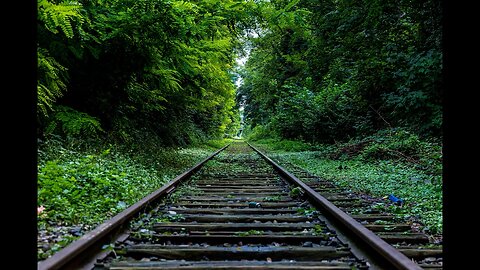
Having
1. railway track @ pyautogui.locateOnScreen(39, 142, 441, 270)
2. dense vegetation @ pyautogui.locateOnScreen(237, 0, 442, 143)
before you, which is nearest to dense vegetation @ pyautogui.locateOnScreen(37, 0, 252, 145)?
dense vegetation @ pyautogui.locateOnScreen(237, 0, 442, 143)

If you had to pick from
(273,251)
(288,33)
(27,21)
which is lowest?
(273,251)

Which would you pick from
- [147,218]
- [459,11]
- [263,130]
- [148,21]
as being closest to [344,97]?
[148,21]

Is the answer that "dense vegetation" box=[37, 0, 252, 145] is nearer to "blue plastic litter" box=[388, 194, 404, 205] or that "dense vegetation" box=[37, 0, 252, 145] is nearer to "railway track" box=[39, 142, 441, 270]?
"railway track" box=[39, 142, 441, 270]

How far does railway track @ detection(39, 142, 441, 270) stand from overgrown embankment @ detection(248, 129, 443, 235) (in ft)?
1.97

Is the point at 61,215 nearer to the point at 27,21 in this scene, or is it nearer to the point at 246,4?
the point at 27,21

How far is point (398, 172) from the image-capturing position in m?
8.46

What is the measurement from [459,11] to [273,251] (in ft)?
7.27

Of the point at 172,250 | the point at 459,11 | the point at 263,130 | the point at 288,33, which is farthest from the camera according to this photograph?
the point at 263,130

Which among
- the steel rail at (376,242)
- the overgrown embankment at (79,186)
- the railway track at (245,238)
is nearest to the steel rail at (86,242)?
the railway track at (245,238)

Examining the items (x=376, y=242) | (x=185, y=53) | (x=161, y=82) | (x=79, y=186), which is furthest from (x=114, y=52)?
(x=376, y=242)

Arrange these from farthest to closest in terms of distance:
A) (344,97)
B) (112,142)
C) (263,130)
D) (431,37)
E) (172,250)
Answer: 1. (263,130)
2. (344,97)
3. (112,142)
4. (431,37)
5. (172,250)

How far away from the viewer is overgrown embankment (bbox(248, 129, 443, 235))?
484 centimetres

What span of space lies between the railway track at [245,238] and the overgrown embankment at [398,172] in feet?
1.97

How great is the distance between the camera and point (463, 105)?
1.42 metres
